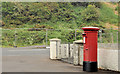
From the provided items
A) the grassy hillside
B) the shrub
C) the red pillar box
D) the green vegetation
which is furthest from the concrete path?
the shrub

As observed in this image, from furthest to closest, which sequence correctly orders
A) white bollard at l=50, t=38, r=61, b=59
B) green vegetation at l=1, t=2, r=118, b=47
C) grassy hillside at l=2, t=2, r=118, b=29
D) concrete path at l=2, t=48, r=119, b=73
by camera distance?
grassy hillside at l=2, t=2, r=118, b=29 → green vegetation at l=1, t=2, r=118, b=47 → white bollard at l=50, t=38, r=61, b=59 → concrete path at l=2, t=48, r=119, b=73

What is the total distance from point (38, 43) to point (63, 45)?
51.9 ft

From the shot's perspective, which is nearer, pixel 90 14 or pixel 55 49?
pixel 55 49

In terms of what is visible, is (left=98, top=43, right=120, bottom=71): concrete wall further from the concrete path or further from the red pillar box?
the red pillar box

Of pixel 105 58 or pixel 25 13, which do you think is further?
pixel 25 13

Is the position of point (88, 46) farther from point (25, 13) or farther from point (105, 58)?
point (25, 13)

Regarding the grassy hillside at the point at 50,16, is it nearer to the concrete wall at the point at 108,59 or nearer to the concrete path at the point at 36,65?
the concrete path at the point at 36,65

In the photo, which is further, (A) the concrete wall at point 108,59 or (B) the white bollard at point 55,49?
(B) the white bollard at point 55,49

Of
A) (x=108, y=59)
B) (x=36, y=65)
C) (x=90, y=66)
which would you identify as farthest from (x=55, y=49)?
(x=90, y=66)

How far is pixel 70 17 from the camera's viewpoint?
3759cm

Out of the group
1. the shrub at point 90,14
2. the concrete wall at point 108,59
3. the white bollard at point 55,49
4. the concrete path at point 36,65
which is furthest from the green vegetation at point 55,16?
the concrete wall at point 108,59

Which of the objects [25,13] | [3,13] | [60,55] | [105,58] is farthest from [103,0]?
[105,58]

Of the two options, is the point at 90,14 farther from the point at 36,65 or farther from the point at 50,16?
the point at 36,65

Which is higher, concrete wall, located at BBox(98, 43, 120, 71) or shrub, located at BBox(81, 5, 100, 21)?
shrub, located at BBox(81, 5, 100, 21)
